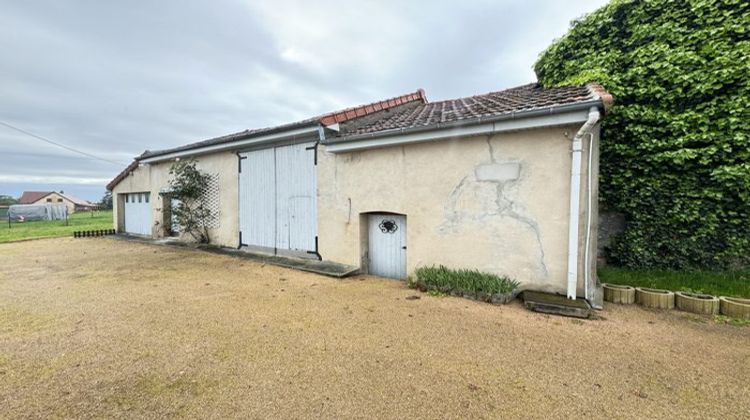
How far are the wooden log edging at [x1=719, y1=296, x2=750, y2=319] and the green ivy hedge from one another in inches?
57.9

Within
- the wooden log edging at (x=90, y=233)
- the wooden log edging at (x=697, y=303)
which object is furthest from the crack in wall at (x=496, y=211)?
the wooden log edging at (x=90, y=233)

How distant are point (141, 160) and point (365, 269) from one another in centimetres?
1101

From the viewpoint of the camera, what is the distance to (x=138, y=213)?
1284cm

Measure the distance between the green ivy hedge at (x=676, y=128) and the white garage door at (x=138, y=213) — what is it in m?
15.6

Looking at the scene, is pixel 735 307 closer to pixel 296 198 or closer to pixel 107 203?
pixel 296 198

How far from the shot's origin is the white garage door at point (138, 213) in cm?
1238

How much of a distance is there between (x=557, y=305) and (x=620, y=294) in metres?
1.34

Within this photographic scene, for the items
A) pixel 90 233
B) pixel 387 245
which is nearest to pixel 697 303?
pixel 387 245

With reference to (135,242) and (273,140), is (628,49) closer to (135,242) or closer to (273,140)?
(273,140)

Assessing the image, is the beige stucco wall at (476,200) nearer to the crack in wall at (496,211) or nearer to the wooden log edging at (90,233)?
the crack in wall at (496,211)

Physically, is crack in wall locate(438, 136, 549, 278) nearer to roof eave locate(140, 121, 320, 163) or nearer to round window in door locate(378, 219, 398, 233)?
round window in door locate(378, 219, 398, 233)

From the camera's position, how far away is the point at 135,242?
428 inches

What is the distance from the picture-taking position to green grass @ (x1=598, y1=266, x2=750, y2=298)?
4469 millimetres

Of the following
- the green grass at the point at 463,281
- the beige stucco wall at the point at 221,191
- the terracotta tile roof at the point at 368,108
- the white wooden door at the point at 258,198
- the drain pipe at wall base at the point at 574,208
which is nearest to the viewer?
the drain pipe at wall base at the point at 574,208
